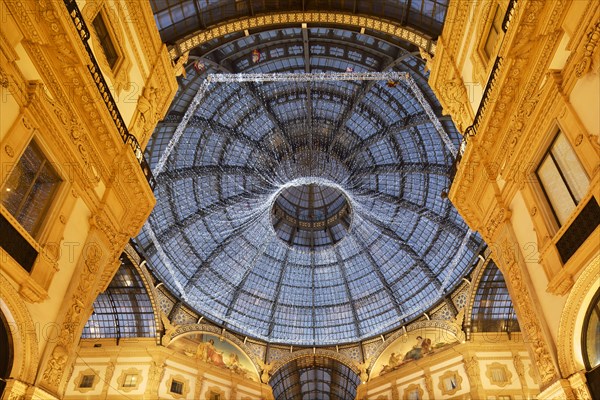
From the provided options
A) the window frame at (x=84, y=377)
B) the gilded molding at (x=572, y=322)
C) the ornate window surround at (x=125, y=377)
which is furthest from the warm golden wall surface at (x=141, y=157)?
the window frame at (x=84, y=377)

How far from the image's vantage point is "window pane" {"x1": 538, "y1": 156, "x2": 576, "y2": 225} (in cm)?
1159

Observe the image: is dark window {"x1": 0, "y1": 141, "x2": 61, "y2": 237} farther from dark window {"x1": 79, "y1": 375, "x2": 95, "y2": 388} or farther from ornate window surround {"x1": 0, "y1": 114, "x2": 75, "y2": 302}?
dark window {"x1": 79, "y1": 375, "x2": 95, "y2": 388}

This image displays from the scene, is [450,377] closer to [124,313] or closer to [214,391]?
[214,391]

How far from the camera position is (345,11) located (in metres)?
19.5

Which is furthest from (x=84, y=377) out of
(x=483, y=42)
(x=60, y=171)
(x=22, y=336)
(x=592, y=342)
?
(x=483, y=42)

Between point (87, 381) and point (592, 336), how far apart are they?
3104 centimetres

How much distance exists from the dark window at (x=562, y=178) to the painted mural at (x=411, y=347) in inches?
918

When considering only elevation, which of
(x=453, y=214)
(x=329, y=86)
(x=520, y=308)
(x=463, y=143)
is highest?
(x=329, y=86)

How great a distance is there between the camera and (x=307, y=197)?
43844mm

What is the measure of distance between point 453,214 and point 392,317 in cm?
1148

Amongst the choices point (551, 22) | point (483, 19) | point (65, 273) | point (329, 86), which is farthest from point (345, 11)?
point (65, 273)

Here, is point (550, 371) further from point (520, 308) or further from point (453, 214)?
point (453, 214)

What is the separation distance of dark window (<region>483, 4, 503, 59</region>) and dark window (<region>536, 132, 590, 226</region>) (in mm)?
4353

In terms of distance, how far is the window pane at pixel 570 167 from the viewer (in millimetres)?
10891
